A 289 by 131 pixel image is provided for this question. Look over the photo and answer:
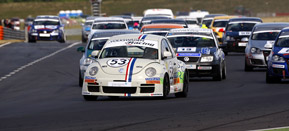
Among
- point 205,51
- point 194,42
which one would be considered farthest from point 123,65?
point 194,42

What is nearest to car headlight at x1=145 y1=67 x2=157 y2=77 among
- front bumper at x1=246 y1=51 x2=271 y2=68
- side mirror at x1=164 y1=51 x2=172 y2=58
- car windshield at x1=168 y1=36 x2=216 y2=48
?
side mirror at x1=164 y1=51 x2=172 y2=58

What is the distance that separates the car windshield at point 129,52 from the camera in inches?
587

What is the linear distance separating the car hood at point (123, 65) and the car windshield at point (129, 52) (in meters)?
0.36

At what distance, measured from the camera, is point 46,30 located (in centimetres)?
4603

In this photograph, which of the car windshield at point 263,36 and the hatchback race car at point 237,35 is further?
the hatchback race car at point 237,35

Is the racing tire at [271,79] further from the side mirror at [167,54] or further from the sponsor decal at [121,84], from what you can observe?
the sponsor decal at [121,84]

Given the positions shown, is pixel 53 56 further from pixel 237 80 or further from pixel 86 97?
pixel 86 97

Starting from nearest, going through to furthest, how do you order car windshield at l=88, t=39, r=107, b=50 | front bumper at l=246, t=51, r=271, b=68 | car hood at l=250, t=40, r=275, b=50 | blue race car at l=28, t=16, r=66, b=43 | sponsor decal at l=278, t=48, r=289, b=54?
sponsor decal at l=278, t=48, r=289, b=54 < car windshield at l=88, t=39, r=107, b=50 < front bumper at l=246, t=51, r=271, b=68 < car hood at l=250, t=40, r=275, b=50 < blue race car at l=28, t=16, r=66, b=43

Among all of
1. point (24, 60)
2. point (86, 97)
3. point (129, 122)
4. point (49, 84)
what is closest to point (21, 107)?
point (86, 97)

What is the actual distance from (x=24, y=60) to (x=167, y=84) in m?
17.1

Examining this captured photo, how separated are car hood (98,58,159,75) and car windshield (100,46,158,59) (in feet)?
1.19

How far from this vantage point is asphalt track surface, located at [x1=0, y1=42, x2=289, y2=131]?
1053 centimetres

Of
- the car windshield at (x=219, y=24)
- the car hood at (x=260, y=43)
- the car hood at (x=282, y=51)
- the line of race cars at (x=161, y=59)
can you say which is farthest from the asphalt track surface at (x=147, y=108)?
the car windshield at (x=219, y=24)

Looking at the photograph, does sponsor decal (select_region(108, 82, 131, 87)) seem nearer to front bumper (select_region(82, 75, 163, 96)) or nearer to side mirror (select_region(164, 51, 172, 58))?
front bumper (select_region(82, 75, 163, 96))
